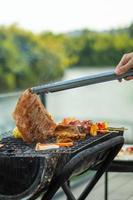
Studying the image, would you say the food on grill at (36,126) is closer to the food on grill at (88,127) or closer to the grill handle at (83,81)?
the food on grill at (88,127)

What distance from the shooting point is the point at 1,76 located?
15.6 meters

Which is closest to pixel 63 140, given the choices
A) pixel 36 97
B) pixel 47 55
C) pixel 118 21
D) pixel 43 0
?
pixel 36 97

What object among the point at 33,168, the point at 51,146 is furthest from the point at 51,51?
the point at 33,168

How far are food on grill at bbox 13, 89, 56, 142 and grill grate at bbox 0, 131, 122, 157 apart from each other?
0.06 metres

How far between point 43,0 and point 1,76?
27.7 feet

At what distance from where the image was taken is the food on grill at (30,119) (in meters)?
2.51

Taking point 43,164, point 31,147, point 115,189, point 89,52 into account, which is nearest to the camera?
point 43,164

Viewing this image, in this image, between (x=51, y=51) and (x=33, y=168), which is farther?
(x=51, y=51)

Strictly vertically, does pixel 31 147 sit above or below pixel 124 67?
below

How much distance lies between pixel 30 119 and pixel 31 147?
8.2 inches

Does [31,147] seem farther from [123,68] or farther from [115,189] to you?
[115,189]

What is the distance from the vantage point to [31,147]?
237cm

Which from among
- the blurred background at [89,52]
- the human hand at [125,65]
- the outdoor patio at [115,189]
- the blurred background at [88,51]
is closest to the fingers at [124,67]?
the human hand at [125,65]

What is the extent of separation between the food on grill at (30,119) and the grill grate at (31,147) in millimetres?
62
